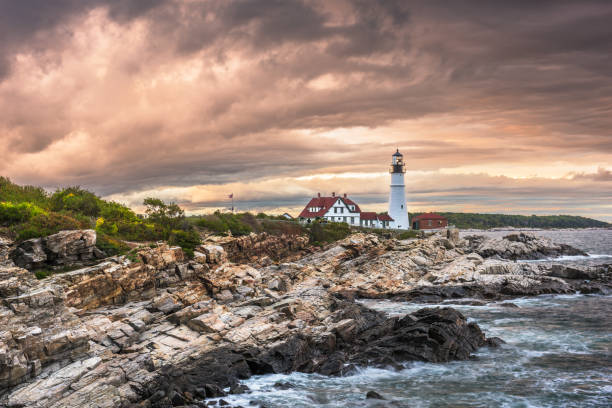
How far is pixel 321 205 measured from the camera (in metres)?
93.8

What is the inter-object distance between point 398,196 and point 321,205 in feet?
57.4

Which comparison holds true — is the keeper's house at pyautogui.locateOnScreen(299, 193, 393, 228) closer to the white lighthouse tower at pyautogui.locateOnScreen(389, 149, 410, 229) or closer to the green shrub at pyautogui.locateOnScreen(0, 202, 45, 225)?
the white lighthouse tower at pyautogui.locateOnScreen(389, 149, 410, 229)

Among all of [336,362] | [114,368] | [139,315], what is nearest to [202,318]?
[139,315]

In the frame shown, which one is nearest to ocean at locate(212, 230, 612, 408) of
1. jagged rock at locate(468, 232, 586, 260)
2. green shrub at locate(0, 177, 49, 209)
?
green shrub at locate(0, 177, 49, 209)

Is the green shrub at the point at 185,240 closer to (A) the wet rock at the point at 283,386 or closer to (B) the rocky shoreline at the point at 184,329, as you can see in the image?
(B) the rocky shoreline at the point at 184,329

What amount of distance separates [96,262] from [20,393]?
12.0 meters

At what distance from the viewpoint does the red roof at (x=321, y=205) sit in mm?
90875

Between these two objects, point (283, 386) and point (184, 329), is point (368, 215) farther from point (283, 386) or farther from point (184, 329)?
point (283, 386)

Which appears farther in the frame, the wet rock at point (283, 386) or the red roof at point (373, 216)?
the red roof at point (373, 216)

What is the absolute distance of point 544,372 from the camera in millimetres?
18328

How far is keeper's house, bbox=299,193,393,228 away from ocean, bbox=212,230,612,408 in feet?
218

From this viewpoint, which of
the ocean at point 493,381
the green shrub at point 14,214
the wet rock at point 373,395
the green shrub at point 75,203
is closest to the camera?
the ocean at point 493,381

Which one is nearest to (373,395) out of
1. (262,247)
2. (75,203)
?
(75,203)

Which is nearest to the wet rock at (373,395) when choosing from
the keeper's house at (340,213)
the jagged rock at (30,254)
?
the jagged rock at (30,254)
